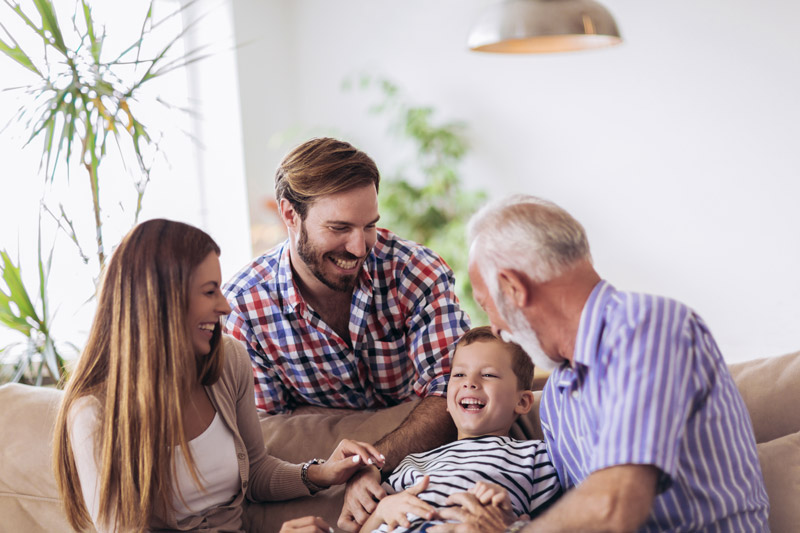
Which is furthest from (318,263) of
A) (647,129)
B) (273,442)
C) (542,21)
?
(647,129)

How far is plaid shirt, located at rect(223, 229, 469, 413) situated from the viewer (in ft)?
7.27

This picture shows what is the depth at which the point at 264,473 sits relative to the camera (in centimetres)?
194

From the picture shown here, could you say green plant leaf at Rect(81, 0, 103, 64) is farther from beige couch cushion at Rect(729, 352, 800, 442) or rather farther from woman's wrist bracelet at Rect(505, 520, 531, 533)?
beige couch cushion at Rect(729, 352, 800, 442)

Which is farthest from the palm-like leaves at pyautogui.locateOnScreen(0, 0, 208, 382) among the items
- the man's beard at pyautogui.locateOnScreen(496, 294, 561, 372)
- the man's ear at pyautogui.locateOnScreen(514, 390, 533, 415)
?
the man's beard at pyautogui.locateOnScreen(496, 294, 561, 372)

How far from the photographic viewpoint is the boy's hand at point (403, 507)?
162cm

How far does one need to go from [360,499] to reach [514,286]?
72 centimetres

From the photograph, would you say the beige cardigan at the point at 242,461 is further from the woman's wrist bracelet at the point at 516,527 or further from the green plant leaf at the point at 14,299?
the green plant leaf at the point at 14,299

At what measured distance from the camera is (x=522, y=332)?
146 centimetres

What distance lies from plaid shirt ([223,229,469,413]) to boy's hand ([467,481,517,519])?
604 mm

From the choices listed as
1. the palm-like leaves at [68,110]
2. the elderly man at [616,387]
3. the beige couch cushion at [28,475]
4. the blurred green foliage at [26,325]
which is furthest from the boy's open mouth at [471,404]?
the blurred green foliage at [26,325]

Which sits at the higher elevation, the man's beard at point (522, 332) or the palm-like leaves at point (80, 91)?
the palm-like leaves at point (80, 91)

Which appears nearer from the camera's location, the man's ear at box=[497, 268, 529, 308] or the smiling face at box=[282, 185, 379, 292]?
the man's ear at box=[497, 268, 529, 308]

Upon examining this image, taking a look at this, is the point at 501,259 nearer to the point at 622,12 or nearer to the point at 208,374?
the point at 208,374

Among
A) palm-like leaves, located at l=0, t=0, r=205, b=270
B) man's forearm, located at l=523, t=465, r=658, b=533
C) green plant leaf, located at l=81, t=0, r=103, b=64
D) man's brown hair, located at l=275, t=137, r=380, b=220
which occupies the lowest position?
man's forearm, located at l=523, t=465, r=658, b=533
